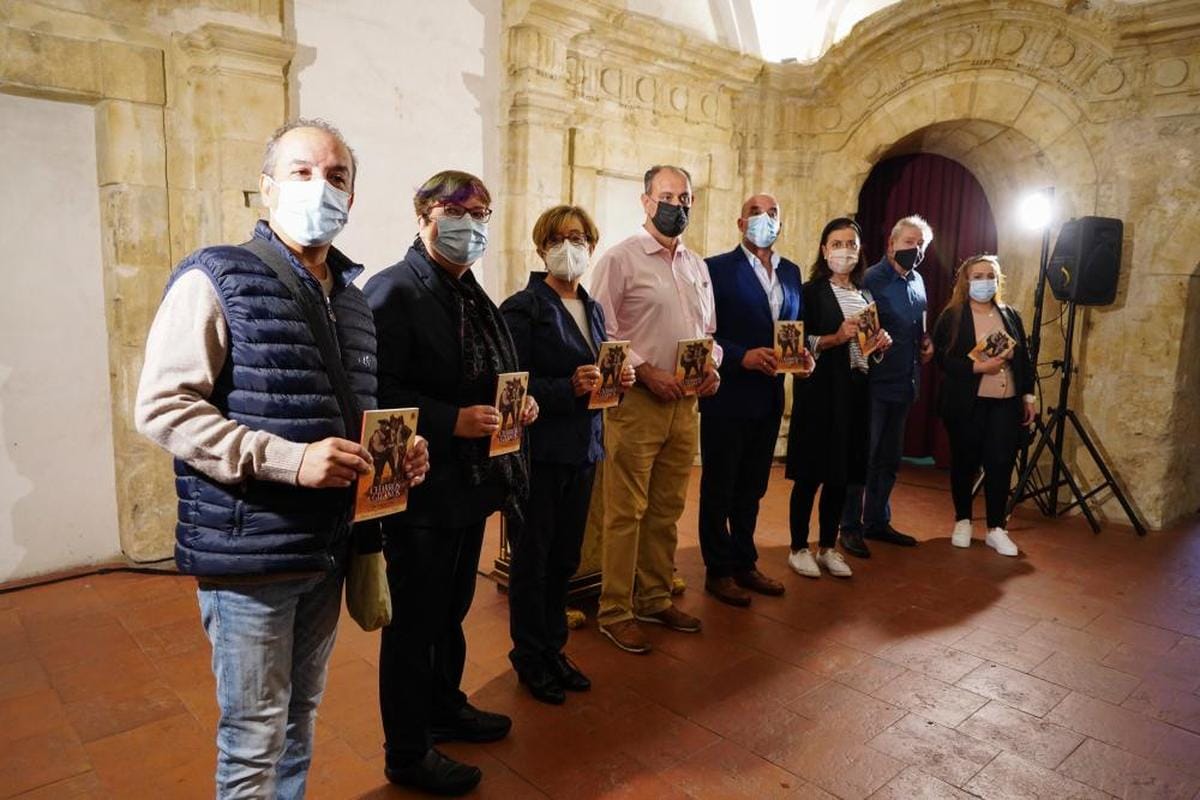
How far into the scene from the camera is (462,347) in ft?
7.09

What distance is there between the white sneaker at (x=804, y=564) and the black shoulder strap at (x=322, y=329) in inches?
122

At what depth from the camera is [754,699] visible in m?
2.90

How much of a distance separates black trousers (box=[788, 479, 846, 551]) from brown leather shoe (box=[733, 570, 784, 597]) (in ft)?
1.09

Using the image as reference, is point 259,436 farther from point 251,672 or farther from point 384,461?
point 251,672

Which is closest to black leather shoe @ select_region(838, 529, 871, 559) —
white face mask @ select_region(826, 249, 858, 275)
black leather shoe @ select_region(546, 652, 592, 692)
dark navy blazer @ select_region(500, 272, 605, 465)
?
white face mask @ select_region(826, 249, 858, 275)

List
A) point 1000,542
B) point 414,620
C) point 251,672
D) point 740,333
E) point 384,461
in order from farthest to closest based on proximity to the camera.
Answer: point 1000,542, point 740,333, point 414,620, point 384,461, point 251,672

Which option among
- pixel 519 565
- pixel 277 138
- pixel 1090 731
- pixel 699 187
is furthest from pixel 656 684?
pixel 699 187

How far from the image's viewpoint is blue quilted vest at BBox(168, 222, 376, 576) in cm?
150

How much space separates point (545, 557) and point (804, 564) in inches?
77.7

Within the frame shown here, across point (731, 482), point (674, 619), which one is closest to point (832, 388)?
point (731, 482)

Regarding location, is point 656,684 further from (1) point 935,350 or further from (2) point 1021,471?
(2) point 1021,471

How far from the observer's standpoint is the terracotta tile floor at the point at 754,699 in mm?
2408

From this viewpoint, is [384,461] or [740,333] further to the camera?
[740,333]

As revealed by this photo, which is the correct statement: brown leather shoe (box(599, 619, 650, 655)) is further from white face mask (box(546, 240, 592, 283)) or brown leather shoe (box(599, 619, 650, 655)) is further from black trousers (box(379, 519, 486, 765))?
white face mask (box(546, 240, 592, 283))
